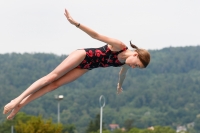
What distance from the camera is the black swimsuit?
13.1m

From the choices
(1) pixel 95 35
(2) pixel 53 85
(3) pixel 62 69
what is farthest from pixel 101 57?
(2) pixel 53 85

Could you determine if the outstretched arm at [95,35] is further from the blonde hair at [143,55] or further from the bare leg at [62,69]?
the bare leg at [62,69]

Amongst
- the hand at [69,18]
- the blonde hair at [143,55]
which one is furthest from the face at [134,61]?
the hand at [69,18]

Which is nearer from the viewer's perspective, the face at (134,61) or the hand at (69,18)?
the hand at (69,18)

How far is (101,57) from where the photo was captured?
13070 millimetres

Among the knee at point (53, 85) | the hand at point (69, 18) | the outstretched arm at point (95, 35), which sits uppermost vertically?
the hand at point (69, 18)

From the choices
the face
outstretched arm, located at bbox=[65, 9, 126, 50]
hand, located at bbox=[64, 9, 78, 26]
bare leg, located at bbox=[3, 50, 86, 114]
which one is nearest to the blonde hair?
the face

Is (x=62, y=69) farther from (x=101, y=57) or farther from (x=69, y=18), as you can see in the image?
(x=69, y=18)

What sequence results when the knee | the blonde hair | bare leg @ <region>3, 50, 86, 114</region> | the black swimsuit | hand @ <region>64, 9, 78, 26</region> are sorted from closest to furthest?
1. hand @ <region>64, 9, 78, 26</region>
2. the blonde hair
3. bare leg @ <region>3, 50, 86, 114</region>
4. the black swimsuit
5. the knee

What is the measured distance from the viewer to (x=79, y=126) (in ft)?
576

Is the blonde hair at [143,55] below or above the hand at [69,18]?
below

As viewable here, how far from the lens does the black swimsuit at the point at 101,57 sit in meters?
13.1

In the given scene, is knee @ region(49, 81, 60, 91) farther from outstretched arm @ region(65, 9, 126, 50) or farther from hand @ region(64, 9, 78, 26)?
hand @ region(64, 9, 78, 26)

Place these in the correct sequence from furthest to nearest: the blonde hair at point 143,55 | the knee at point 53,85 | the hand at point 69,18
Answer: the knee at point 53,85 < the blonde hair at point 143,55 < the hand at point 69,18
